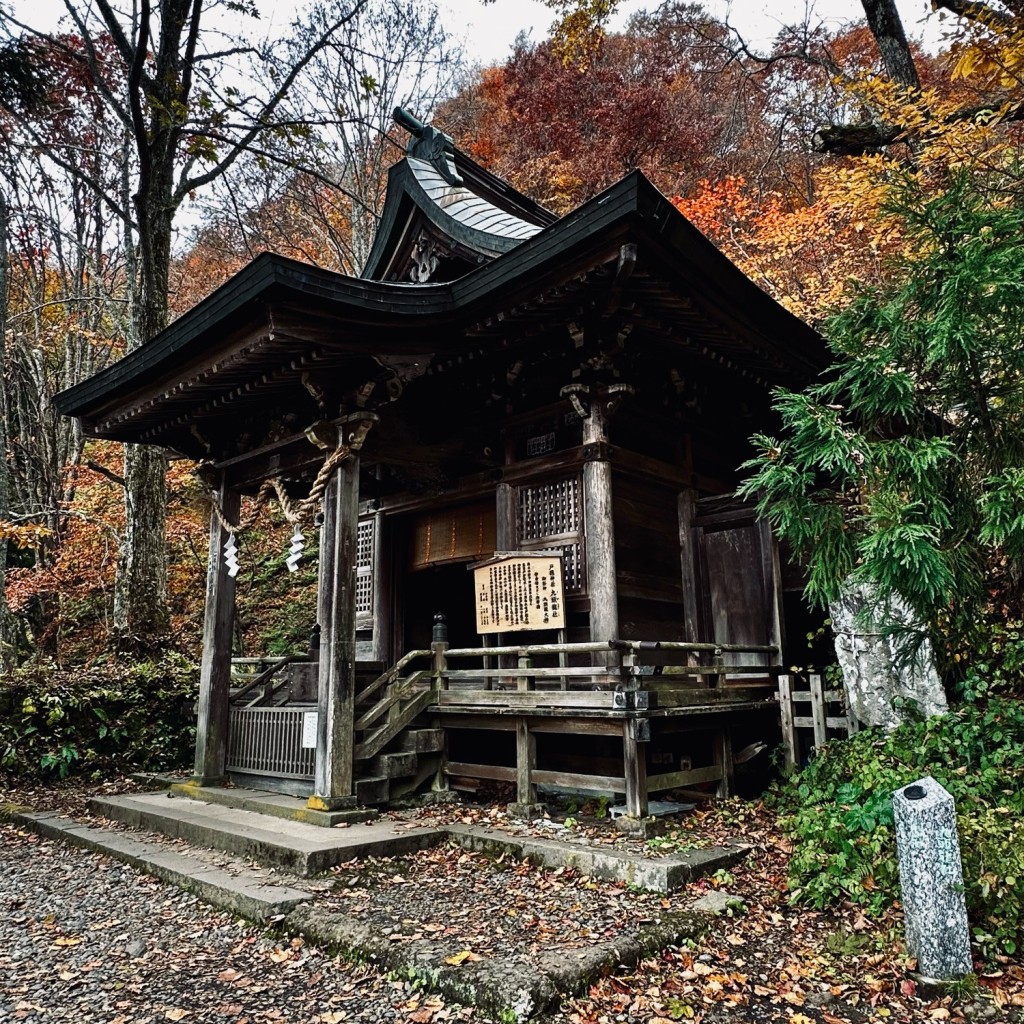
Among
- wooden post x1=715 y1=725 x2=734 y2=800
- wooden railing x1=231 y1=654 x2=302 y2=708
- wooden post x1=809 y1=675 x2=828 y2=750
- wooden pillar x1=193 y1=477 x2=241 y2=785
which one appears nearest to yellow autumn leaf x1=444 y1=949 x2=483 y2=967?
wooden post x1=715 y1=725 x2=734 y2=800

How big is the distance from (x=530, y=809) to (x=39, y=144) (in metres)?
14.7

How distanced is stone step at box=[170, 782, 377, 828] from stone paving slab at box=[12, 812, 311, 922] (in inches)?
35.2

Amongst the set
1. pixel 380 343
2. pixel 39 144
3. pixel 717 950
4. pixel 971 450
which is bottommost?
pixel 717 950

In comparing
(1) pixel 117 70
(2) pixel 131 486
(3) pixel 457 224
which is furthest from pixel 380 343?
(1) pixel 117 70

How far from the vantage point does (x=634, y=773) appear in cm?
631

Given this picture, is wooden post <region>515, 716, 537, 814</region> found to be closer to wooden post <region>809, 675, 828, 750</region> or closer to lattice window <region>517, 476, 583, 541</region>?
lattice window <region>517, 476, 583, 541</region>

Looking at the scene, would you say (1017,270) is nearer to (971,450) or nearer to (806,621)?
(971,450)

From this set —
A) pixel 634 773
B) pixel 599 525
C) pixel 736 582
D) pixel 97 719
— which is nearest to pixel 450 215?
pixel 599 525

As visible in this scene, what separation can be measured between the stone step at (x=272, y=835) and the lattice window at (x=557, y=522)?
297cm

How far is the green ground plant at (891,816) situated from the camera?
449 centimetres

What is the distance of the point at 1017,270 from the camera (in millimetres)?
4363

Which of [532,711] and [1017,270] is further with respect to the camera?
[532,711]

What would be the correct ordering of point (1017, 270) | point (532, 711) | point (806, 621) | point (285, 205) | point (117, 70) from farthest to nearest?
point (285, 205)
point (117, 70)
point (806, 621)
point (532, 711)
point (1017, 270)

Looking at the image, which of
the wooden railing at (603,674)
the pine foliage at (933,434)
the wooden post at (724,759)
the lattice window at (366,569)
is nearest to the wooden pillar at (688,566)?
the wooden railing at (603,674)
